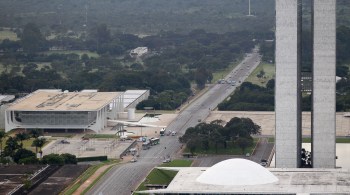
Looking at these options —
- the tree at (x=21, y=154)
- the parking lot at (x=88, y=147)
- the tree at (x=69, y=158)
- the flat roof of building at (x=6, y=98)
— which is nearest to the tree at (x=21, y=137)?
the parking lot at (x=88, y=147)

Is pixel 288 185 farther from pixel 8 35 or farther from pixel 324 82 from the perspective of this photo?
pixel 8 35

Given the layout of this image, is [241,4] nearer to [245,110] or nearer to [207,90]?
[207,90]

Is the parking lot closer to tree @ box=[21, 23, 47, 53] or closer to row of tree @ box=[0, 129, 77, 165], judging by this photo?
row of tree @ box=[0, 129, 77, 165]

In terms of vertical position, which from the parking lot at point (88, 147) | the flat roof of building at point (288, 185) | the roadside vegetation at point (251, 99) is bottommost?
the roadside vegetation at point (251, 99)

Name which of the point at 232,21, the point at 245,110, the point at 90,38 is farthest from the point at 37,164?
the point at 232,21

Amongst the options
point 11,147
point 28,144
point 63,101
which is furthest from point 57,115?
point 11,147

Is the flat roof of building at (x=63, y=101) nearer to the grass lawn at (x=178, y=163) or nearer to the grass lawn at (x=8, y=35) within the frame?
the grass lawn at (x=178, y=163)
